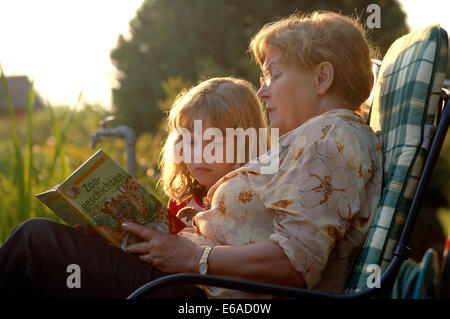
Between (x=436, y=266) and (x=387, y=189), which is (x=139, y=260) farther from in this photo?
(x=436, y=266)

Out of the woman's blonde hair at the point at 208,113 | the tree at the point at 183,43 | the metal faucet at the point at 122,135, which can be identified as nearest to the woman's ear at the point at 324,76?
the woman's blonde hair at the point at 208,113

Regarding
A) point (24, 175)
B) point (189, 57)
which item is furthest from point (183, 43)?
point (24, 175)

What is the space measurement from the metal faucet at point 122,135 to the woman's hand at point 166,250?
160 centimetres

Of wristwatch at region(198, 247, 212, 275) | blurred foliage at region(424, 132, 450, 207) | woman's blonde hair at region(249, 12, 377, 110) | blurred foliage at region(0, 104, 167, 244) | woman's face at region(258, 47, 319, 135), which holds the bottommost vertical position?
blurred foliage at region(424, 132, 450, 207)

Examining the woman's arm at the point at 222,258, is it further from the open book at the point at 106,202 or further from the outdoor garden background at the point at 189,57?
the outdoor garden background at the point at 189,57

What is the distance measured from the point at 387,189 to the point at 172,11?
6488mm

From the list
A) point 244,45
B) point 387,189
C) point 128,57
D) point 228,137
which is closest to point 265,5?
point 244,45

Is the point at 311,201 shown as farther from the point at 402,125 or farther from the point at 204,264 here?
the point at 402,125

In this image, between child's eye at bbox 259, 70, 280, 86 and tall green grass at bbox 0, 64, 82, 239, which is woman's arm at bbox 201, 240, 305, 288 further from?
tall green grass at bbox 0, 64, 82, 239

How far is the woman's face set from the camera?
6.08 feet

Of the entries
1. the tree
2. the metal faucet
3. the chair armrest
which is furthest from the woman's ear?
the tree

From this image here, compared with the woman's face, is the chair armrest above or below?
below

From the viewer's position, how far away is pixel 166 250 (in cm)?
168
